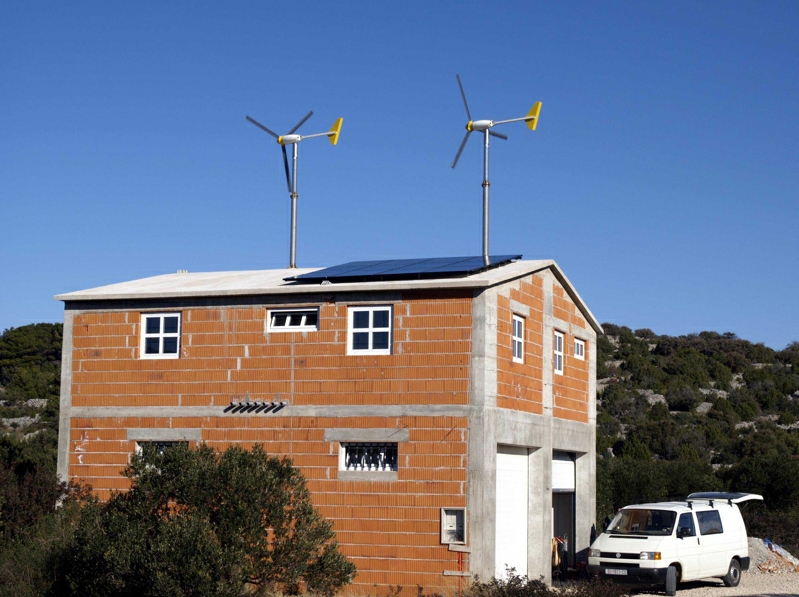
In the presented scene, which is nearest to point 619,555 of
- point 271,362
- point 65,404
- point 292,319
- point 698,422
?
point 271,362

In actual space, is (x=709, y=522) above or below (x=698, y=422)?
below

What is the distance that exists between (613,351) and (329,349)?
5973 centimetres

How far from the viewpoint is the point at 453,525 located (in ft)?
73.3

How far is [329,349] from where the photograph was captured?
23828 mm

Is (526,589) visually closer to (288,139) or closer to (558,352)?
(558,352)

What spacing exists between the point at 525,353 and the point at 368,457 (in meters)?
4.70

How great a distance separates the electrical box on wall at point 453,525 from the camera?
22234 mm

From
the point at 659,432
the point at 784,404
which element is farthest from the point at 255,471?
the point at 784,404

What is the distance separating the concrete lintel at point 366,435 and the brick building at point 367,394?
25mm

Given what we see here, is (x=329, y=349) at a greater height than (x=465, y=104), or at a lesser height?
lesser

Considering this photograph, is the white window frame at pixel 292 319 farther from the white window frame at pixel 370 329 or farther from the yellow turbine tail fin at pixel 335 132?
the yellow turbine tail fin at pixel 335 132

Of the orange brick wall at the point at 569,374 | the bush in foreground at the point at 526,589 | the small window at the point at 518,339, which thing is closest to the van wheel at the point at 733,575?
the bush in foreground at the point at 526,589

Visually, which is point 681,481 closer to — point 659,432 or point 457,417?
point 659,432

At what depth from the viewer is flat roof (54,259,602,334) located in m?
23.3
